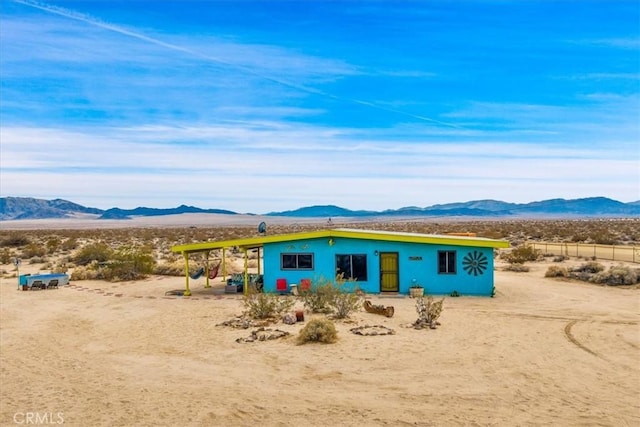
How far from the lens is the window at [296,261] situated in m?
25.9

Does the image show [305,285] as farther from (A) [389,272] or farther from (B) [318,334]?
Result: (B) [318,334]

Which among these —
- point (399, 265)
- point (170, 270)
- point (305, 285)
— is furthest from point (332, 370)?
point (170, 270)

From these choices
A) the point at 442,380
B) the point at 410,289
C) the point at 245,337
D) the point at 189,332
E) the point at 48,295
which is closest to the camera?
the point at 442,380

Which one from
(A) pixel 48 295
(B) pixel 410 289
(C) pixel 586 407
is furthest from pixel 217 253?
(C) pixel 586 407

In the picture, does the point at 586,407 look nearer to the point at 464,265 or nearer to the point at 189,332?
the point at 189,332

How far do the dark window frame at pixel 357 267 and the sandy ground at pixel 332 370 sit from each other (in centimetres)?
415

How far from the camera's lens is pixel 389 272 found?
83.9ft

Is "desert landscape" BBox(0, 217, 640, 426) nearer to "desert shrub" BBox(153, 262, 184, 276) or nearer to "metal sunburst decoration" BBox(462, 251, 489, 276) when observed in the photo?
"metal sunburst decoration" BBox(462, 251, 489, 276)

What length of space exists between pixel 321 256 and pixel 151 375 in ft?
42.2

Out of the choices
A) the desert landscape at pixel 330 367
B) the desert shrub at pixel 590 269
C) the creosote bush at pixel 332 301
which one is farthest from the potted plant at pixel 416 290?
the desert shrub at pixel 590 269

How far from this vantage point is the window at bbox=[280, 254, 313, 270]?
2586cm

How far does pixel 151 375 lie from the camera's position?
44.4ft

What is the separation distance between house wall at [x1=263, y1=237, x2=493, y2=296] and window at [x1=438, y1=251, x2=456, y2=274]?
5.5 inches

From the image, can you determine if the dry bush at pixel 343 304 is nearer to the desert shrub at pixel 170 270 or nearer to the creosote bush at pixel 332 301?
the creosote bush at pixel 332 301
